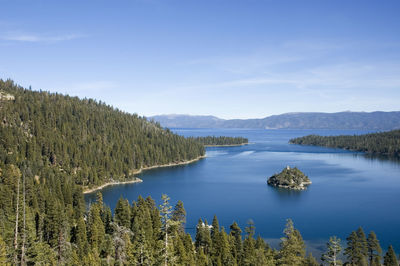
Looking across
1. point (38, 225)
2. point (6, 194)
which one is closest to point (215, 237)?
point (38, 225)

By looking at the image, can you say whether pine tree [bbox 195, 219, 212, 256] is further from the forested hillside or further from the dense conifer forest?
the forested hillside

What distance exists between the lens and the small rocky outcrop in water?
10401cm

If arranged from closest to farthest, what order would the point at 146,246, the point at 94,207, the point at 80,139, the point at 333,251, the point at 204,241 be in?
the point at 333,251, the point at 146,246, the point at 204,241, the point at 94,207, the point at 80,139

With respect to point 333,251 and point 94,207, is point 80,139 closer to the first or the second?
point 94,207

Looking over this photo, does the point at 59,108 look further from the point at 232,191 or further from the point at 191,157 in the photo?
the point at 232,191

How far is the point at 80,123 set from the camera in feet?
471

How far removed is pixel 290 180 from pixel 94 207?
7112 cm

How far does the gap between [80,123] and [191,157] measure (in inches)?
2412

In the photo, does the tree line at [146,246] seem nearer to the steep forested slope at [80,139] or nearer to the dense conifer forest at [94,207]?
the dense conifer forest at [94,207]

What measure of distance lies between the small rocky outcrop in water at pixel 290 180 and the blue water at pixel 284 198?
303 cm

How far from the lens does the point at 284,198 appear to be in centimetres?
8975

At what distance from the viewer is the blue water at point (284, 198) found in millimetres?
64938

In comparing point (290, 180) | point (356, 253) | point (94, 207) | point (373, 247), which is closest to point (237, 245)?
point (356, 253)

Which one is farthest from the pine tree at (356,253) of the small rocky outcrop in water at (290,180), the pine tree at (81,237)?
the small rocky outcrop in water at (290,180)
